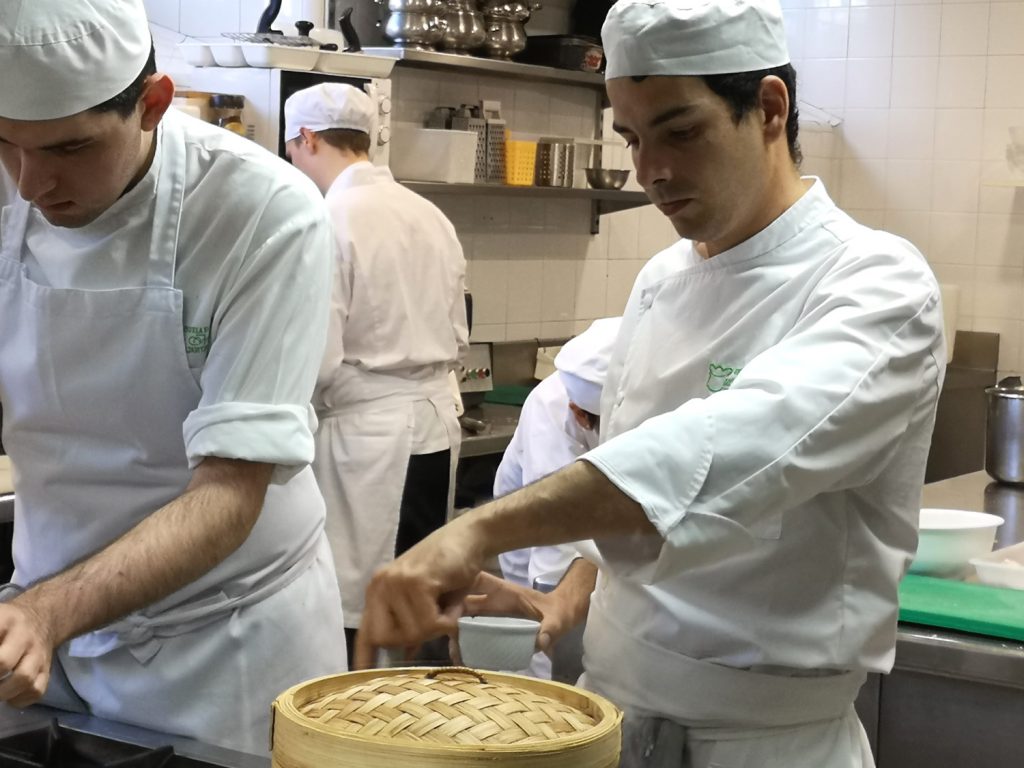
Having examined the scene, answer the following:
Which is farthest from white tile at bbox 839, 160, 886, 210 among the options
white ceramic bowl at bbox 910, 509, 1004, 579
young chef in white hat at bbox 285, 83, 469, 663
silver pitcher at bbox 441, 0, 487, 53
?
white ceramic bowl at bbox 910, 509, 1004, 579

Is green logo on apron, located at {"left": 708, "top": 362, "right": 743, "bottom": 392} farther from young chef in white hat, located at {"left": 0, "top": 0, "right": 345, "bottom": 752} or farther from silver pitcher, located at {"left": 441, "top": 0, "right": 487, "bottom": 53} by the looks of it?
silver pitcher, located at {"left": 441, "top": 0, "right": 487, "bottom": 53}

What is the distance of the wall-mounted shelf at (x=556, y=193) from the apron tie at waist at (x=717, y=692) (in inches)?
125

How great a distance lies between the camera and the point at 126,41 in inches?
60.1

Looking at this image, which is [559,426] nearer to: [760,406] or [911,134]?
[760,406]

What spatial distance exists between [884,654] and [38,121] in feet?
3.53

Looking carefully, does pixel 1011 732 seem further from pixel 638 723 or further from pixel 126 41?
pixel 126 41

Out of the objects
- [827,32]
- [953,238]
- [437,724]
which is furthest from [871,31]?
[437,724]

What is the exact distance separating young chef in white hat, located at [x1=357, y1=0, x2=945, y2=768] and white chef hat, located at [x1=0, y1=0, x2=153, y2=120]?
1.81 feet

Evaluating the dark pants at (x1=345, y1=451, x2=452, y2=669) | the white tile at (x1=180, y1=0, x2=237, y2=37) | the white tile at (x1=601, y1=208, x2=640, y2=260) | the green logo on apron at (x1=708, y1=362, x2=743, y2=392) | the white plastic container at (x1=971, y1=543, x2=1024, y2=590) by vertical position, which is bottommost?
the dark pants at (x1=345, y1=451, x2=452, y2=669)

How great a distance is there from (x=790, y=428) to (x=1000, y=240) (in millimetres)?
4976

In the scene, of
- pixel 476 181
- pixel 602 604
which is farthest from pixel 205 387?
pixel 476 181

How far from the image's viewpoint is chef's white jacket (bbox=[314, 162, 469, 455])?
3822 mm

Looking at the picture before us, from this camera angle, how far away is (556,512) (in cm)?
115

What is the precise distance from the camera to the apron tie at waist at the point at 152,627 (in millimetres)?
1667
